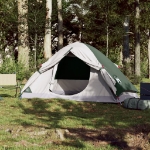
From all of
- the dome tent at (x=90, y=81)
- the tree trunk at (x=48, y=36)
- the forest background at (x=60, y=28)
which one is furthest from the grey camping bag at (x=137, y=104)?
the tree trunk at (x=48, y=36)

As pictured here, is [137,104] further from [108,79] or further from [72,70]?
[72,70]

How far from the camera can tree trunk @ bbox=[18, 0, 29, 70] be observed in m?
23.3

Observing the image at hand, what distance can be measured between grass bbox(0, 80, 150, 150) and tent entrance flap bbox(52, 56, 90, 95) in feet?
9.90

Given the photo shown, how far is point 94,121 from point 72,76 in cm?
729

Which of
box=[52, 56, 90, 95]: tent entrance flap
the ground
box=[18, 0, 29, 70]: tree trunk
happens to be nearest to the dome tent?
box=[52, 56, 90, 95]: tent entrance flap

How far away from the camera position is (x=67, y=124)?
814 cm

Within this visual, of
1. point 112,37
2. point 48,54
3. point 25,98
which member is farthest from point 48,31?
point 25,98

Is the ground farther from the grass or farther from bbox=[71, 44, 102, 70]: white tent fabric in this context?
bbox=[71, 44, 102, 70]: white tent fabric

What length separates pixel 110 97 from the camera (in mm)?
12648

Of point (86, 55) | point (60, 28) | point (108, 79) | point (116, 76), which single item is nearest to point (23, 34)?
point (60, 28)

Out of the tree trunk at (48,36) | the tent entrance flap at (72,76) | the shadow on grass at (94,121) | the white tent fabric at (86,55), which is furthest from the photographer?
the tree trunk at (48,36)

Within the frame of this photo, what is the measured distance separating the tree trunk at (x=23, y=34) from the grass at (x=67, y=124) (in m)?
10.9

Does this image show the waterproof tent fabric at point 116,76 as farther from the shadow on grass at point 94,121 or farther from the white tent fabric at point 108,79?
the shadow on grass at point 94,121

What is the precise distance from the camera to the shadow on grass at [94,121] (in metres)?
6.27
